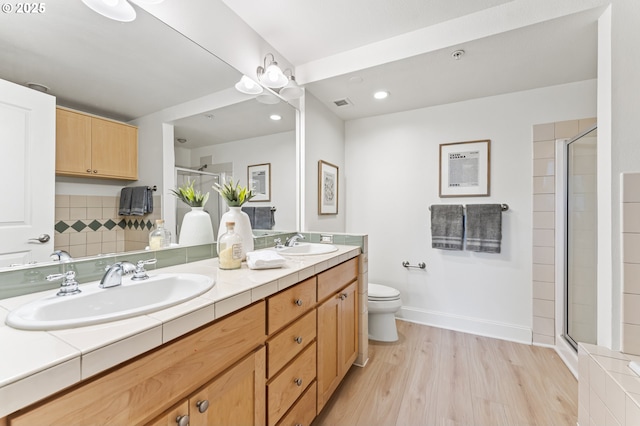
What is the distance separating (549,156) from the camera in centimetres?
223

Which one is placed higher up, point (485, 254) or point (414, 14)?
point (414, 14)

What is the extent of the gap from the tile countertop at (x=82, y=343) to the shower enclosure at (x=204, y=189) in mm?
520

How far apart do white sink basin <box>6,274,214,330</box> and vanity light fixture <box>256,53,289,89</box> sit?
1.41m

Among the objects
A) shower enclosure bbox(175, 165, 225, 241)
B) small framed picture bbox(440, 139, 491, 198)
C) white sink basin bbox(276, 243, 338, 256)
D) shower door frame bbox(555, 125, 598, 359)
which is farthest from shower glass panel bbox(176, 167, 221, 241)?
shower door frame bbox(555, 125, 598, 359)

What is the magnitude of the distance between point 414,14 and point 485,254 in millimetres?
2021

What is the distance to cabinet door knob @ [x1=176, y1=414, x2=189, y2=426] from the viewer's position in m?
0.69

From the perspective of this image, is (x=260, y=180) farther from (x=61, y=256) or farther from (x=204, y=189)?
(x=61, y=256)

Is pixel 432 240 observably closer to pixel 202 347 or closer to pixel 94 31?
pixel 202 347

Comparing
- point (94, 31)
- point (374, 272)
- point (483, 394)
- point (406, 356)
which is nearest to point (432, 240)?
point (374, 272)

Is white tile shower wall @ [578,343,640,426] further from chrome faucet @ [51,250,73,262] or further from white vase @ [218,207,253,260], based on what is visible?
chrome faucet @ [51,250,73,262]

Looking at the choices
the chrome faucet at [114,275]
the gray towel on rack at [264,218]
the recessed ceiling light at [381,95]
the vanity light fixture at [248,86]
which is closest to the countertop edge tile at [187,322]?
the chrome faucet at [114,275]

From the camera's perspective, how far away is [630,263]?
130cm

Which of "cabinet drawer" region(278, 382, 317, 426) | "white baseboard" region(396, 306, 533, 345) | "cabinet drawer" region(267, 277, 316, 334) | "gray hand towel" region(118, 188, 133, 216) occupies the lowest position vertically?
"white baseboard" region(396, 306, 533, 345)

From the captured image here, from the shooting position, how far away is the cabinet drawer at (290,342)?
1036 mm
